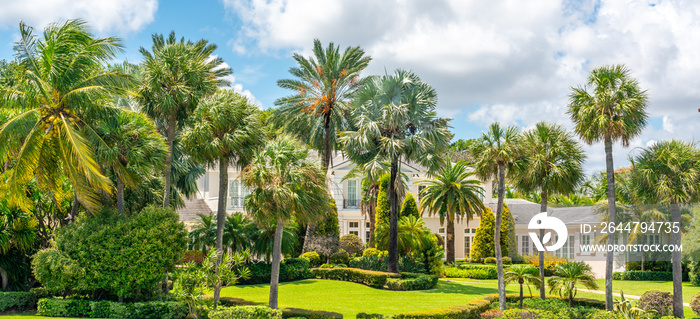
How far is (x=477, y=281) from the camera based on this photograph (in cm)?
3219

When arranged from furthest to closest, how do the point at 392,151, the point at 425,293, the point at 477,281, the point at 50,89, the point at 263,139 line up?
1. the point at 477,281
2. the point at 392,151
3. the point at 425,293
4. the point at 263,139
5. the point at 50,89

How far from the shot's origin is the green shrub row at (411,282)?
2573cm

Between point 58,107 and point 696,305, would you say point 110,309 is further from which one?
point 696,305

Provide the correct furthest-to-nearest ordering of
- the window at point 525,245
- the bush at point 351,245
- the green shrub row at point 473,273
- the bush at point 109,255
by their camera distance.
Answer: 1. the window at point 525,245
2. the bush at point 351,245
3. the green shrub row at point 473,273
4. the bush at point 109,255

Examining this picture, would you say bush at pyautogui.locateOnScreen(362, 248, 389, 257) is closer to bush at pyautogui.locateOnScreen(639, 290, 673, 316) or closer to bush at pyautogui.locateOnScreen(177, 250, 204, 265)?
bush at pyautogui.locateOnScreen(177, 250, 204, 265)

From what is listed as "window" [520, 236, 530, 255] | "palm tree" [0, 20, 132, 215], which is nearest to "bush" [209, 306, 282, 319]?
"palm tree" [0, 20, 132, 215]

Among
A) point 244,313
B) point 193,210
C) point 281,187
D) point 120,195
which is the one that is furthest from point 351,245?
point 244,313

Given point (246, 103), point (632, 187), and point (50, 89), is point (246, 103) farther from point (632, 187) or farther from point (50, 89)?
point (632, 187)

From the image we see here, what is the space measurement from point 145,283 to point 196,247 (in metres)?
7.48

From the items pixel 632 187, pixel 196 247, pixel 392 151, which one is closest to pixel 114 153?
pixel 196 247

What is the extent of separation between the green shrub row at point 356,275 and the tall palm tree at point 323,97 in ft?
18.3

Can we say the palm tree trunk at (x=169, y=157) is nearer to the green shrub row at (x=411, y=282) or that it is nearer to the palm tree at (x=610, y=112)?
the green shrub row at (x=411, y=282)

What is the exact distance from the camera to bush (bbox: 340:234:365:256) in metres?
33.7

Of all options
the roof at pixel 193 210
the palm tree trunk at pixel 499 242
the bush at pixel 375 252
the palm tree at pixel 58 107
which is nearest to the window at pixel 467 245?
the bush at pixel 375 252
